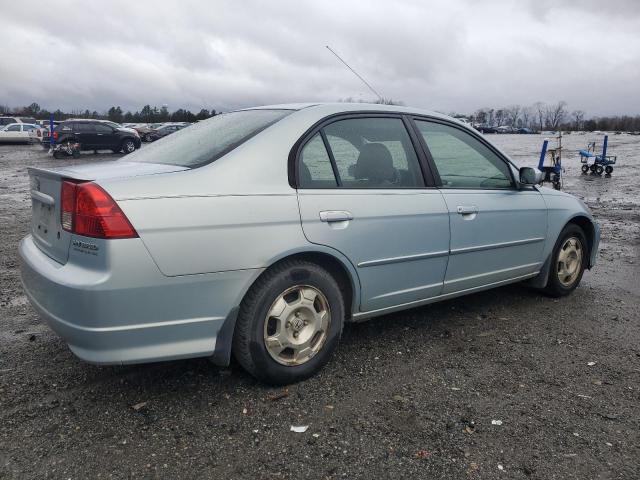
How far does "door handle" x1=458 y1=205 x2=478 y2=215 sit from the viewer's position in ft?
12.6

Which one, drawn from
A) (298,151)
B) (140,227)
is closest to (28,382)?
(140,227)

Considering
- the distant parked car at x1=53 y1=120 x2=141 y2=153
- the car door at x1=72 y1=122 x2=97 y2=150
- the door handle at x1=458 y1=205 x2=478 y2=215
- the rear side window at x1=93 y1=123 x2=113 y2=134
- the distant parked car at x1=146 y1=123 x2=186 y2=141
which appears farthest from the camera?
the distant parked car at x1=146 y1=123 x2=186 y2=141

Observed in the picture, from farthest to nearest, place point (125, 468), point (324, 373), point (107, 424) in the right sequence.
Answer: point (324, 373) < point (107, 424) < point (125, 468)

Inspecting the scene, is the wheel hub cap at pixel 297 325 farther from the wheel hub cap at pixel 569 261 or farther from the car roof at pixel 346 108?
the wheel hub cap at pixel 569 261

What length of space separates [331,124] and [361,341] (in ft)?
4.98

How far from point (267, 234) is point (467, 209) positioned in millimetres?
1667

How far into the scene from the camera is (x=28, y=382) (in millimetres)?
Result: 3141

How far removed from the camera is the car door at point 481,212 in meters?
3.87

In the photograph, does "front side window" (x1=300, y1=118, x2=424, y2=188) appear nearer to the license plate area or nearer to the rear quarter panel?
the rear quarter panel

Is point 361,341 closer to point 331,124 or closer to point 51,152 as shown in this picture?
point 331,124

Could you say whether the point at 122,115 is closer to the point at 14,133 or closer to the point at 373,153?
the point at 14,133

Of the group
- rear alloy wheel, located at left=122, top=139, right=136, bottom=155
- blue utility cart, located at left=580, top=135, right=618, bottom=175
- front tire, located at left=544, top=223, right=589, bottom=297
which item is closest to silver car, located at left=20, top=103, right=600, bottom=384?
front tire, located at left=544, top=223, right=589, bottom=297

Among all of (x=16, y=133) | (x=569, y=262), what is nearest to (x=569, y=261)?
(x=569, y=262)

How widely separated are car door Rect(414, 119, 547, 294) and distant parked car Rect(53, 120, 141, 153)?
24699 millimetres
